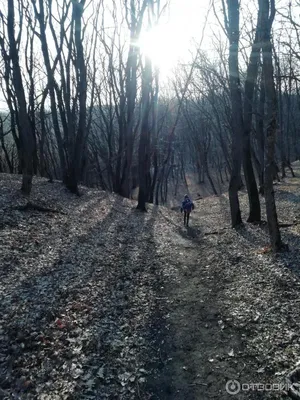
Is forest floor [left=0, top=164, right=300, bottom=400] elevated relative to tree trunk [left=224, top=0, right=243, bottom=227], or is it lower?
lower

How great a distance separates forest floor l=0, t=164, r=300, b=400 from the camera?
14.9 feet

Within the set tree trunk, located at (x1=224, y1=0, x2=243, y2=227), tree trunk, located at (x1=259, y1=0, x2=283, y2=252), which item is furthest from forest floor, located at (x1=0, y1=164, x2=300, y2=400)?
tree trunk, located at (x1=224, y1=0, x2=243, y2=227)

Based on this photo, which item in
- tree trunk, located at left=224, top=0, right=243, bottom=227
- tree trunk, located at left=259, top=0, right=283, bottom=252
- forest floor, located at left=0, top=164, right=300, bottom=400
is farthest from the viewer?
tree trunk, located at left=224, top=0, right=243, bottom=227

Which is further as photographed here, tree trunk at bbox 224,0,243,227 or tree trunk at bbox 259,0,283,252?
tree trunk at bbox 224,0,243,227

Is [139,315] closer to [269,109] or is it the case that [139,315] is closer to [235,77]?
[269,109]

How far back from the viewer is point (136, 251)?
11164mm

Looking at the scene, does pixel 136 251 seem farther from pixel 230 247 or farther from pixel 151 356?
pixel 151 356

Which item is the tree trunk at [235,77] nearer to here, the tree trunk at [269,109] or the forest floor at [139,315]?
the tree trunk at [269,109]

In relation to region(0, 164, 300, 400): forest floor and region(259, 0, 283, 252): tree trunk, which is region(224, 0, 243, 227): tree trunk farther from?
region(0, 164, 300, 400): forest floor

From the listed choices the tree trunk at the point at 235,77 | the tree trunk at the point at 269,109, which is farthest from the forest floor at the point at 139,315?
the tree trunk at the point at 235,77

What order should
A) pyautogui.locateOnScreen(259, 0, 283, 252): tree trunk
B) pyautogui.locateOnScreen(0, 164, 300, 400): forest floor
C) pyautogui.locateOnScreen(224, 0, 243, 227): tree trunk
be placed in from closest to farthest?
pyautogui.locateOnScreen(0, 164, 300, 400): forest floor < pyautogui.locateOnScreen(259, 0, 283, 252): tree trunk < pyautogui.locateOnScreen(224, 0, 243, 227): tree trunk

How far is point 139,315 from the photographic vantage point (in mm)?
6527

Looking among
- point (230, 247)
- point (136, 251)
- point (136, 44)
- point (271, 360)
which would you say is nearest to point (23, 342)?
point (271, 360)

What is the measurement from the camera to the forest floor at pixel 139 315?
4.54m
